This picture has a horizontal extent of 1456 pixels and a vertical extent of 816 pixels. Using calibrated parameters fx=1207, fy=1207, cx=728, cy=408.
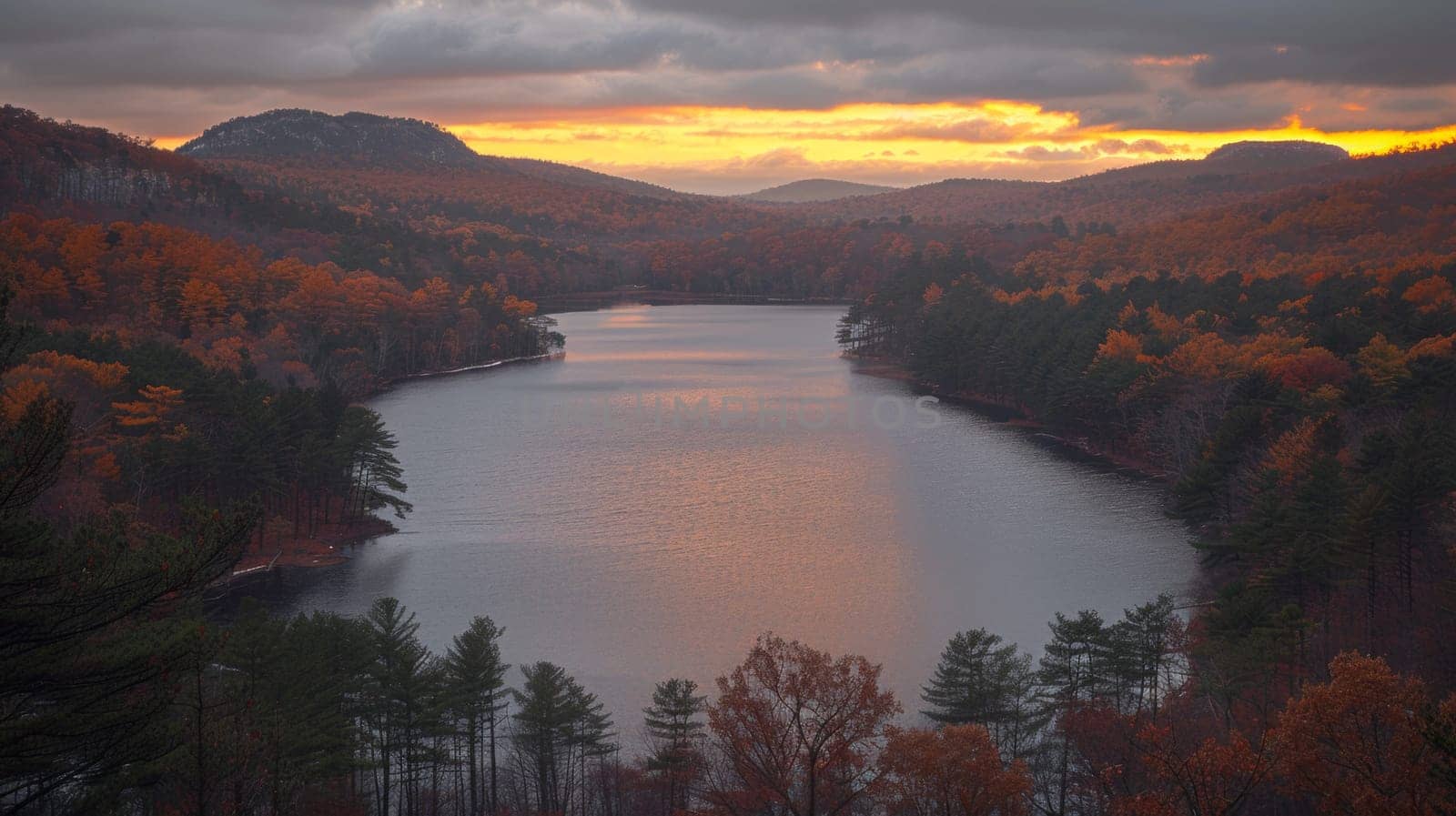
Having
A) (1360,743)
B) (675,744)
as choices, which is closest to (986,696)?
(675,744)

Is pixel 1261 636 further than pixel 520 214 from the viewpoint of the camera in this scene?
No

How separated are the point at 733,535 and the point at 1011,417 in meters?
23.4

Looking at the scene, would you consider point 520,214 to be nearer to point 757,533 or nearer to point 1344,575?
point 757,533

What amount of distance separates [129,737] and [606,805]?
26.2 feet

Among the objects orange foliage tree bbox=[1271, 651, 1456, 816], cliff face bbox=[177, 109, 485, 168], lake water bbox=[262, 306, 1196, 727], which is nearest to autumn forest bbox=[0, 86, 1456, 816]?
orange foliage tree bbox=[1271, 651, 1456, 816]

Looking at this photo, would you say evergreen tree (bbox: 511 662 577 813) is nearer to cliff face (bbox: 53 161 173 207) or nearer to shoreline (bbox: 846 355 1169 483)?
shoreline (bbox: 846 355 1169 483)

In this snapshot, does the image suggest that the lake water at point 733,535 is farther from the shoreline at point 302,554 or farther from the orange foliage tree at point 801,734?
the orange foliage tree at point 801,734

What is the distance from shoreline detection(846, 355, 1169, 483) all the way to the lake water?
102cm

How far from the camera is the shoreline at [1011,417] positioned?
40.1 m

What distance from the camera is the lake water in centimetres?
2373

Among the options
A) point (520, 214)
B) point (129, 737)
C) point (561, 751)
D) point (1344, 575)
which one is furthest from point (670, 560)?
point (520, 214)

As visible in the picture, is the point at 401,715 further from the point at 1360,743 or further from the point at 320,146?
the point at 320,146

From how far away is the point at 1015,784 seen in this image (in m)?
12.2

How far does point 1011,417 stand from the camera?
50.8m
